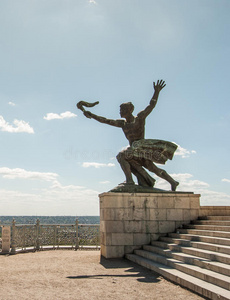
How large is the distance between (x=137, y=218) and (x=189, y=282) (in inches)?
162

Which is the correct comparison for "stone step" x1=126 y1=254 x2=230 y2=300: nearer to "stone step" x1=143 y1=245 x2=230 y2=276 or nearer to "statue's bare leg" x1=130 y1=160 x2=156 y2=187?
"stone step" x1=143 y1=245 x2=230 y2=276

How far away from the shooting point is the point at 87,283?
606 centimetres

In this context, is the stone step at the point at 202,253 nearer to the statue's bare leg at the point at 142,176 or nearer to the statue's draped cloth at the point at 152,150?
the statue's bare leg at the point at 142,176

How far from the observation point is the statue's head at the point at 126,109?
34.4 ft

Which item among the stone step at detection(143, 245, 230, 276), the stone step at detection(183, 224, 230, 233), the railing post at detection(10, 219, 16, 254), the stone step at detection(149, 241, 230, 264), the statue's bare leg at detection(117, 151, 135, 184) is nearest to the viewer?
the stone step at detection(143, 245, 230, 276)

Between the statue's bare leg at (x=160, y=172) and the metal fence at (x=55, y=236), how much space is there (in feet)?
15.1

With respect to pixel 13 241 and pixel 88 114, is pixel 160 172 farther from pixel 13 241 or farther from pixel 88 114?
pixel 13 241

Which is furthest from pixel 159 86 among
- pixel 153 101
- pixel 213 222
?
pixel 213 222

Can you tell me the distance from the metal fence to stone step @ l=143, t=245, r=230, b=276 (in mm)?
5978

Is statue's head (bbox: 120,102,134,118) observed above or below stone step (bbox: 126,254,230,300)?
above

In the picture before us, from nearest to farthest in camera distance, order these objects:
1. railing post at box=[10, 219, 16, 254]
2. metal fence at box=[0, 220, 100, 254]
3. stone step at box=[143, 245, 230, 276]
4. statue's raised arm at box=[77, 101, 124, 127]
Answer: stone step at box=[143, 245, 230, 276], statue's raised arm at box=[77, 101, 124, 127], railing post at box=[10, 219, 16, 254], metal fence at box=[0, 220, 100, 254]

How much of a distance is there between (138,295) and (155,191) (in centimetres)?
488

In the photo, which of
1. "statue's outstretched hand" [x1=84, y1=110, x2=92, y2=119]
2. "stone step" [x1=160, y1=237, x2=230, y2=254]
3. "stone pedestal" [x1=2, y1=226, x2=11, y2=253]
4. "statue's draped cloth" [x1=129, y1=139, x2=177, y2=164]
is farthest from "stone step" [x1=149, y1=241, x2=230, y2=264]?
"stone pedestal" [x1=2, y1=226, x2=11, y2=253]

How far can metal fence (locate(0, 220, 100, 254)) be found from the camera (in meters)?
12.7
